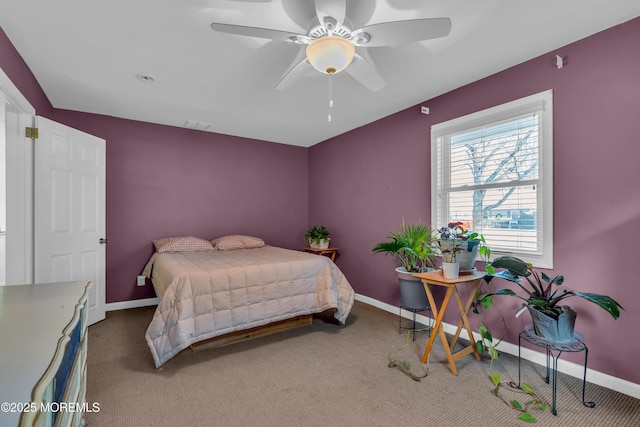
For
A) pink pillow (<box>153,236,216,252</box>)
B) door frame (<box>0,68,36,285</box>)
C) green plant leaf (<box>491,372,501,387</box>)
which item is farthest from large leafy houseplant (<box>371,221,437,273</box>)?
door frame (<box>0,68,36,285</box>)

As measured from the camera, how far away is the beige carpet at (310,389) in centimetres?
176

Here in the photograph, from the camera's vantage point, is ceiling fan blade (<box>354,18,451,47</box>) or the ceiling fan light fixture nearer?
ceiling fan blade (<box>354,18,451,47</box>)

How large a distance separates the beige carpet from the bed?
0.24 m

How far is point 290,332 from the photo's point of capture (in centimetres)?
300

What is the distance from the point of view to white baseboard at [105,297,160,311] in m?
3.74

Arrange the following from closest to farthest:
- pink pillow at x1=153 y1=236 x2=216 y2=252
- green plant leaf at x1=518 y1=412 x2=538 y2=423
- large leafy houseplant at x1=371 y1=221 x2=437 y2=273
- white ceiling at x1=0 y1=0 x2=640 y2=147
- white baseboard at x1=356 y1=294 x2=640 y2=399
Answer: green plant leaf at x1=518 y1=412 x2=538 y2=423, white ceiling at x1=0 y1=0 x2=640 y2=147, white baseboard at x1=356 y1=294 x2=640 y2=399, large leafy houseplant at x1=371 y1=221 x2=437 y2=273, pink pillow at x1=153 y1=236 x2=216 y2=252

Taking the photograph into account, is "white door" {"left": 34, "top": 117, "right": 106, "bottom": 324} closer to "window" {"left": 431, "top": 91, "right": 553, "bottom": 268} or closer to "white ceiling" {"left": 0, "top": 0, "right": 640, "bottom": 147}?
"white ceiling" {"left": 0, "top": 0, "right": 640, "bottom": 147}

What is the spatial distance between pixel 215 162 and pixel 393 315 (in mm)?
3175

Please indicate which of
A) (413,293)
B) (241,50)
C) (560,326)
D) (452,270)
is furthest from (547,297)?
(241,50)

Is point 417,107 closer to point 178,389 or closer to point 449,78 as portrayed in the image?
point 449,78

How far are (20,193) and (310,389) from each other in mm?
2751

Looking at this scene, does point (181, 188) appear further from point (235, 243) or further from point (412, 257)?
point (412, 257)

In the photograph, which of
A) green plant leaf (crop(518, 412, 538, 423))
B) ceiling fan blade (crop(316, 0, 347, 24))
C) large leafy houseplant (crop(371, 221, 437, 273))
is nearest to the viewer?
ceiling fan blade (crop(316, 0, 347, 24))

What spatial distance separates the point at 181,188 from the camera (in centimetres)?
419
